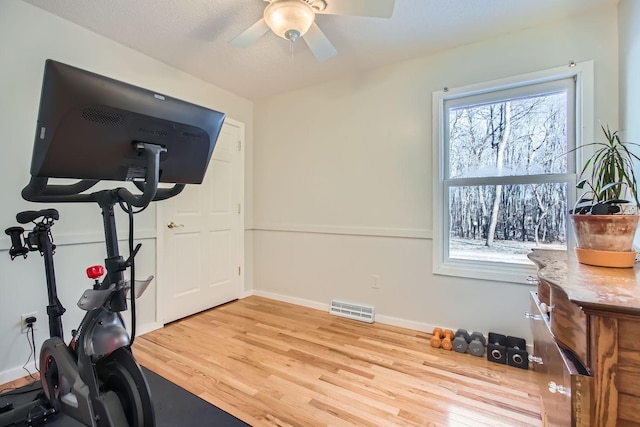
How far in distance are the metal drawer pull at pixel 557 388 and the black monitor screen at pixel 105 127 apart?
4.57 feet

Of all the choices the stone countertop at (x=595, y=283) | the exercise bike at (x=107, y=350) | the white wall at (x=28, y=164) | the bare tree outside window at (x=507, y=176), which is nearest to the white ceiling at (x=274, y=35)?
the white wall at (x=28, y=164)

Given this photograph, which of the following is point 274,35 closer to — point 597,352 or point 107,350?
point 107,350

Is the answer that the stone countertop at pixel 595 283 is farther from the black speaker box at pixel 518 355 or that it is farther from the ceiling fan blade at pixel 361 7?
the ceiling fan blade at pixel 361 7

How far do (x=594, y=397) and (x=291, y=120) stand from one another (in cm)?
314

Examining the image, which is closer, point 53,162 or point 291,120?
point 53,162

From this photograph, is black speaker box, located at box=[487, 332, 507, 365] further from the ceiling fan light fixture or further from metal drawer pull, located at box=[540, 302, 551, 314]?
the ceiling fan light fixture

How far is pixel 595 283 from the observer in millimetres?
912

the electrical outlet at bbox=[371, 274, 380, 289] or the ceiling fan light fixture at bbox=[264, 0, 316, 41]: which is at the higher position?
the ceiling fan light fixture at bbox=[264, 0, 316, 41]

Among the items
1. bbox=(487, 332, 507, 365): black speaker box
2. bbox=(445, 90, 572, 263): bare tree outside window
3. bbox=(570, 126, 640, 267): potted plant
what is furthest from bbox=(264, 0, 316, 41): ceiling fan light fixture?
bbox=(487, 332, 507, 365): black speaker box

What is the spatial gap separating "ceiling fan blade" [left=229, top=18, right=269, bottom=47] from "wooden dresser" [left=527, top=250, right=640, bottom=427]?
1958mm

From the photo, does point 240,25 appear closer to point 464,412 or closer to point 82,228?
point 82,228

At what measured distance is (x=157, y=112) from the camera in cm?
90

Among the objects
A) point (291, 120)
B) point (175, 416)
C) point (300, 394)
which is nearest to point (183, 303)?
point (175, 416)

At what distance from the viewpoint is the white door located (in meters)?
2.74
